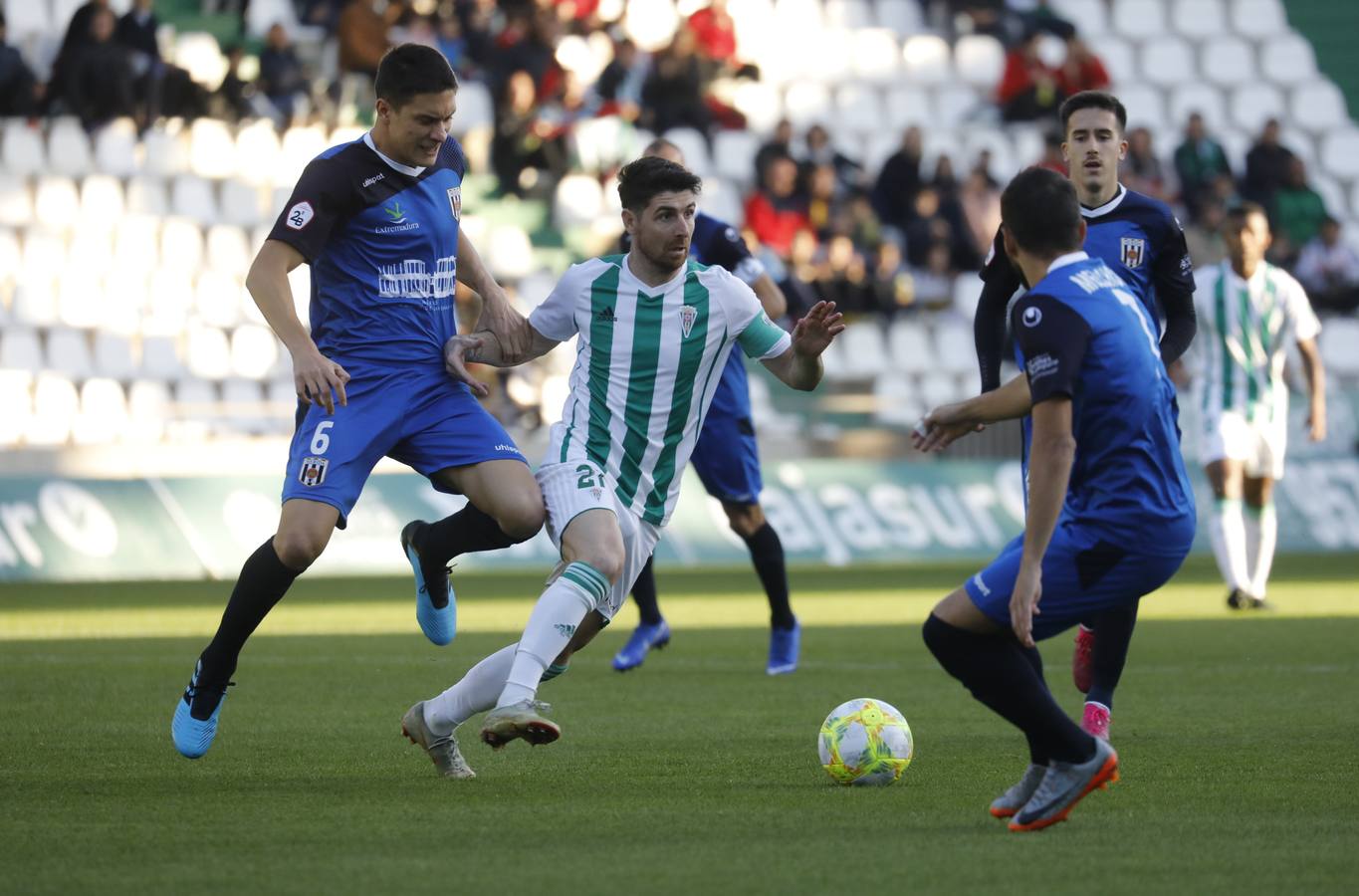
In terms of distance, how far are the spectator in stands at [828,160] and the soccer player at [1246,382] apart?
29.1 feet

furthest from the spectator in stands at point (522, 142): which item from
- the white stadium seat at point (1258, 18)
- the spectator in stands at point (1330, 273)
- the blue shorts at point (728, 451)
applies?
the blue shorts at point (728, 451)

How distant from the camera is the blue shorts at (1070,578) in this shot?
5.46 m

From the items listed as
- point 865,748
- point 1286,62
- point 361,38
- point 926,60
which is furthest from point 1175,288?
point 1286,62

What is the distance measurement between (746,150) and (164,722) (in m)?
16.1

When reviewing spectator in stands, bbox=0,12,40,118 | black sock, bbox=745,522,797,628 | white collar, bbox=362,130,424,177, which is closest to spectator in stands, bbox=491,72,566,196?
spectator in stands, bbox=0,12,40,118

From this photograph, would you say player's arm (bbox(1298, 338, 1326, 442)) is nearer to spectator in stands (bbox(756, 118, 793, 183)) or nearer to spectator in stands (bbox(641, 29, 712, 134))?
spectator in stands (bbox(756, 118, 793, 183))

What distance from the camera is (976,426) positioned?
18.2 ft

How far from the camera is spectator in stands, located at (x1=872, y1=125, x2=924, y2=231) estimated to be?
22484 millimetres

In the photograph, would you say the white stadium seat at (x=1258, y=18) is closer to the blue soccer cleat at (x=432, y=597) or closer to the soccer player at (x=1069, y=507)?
the blue soccer cleat at (x=432, y=597)

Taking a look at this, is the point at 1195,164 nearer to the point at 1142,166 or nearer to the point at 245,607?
the point at 1142,166

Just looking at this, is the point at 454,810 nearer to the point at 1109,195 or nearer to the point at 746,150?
the point at 1109,195

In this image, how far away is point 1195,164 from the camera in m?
23.7

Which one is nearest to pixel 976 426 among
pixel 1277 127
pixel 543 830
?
pixel 543 830

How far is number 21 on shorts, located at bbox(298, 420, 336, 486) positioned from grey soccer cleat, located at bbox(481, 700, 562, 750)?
1.16 meters
